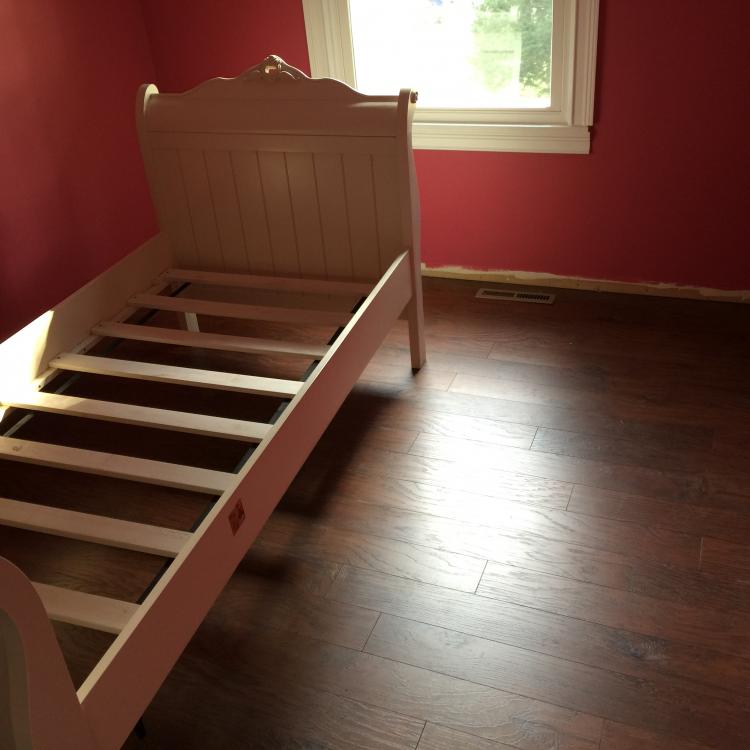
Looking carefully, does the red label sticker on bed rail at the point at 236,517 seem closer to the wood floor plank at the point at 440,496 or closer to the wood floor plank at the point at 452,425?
the wood floor plank at the point at 440,496

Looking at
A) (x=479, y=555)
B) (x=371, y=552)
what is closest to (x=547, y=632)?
(x=479, y=555)

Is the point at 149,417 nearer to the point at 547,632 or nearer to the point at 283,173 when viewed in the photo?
the point at 283,173

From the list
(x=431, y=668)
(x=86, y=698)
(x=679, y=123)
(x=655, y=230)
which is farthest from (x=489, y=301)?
(x=86, y=698)

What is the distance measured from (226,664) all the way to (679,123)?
2.22m

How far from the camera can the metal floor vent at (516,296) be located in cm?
311

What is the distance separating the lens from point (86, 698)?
1.22 meters

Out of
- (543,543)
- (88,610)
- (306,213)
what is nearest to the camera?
(88,610)

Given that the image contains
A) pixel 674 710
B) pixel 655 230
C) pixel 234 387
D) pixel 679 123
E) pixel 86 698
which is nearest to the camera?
pixel 86 698

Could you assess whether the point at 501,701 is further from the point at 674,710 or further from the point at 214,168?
the point at 214,168

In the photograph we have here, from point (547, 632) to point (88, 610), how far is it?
95 cm

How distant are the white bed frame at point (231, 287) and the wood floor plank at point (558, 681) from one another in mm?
415

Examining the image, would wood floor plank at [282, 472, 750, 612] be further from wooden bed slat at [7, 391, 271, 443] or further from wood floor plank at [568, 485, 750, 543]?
wooden bed slat at [7, 391, 271, 443]

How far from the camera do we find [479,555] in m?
1.97

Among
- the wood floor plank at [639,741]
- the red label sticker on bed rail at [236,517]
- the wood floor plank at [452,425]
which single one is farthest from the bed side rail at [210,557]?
the wood floor plank at [639,741]
